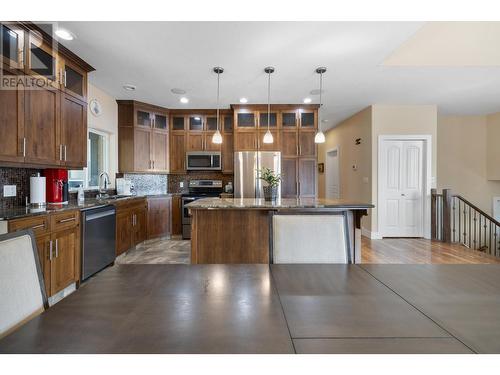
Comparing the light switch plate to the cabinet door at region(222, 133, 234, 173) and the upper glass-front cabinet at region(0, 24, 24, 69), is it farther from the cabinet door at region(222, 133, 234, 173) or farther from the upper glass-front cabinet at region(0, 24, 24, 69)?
the cabinet door at region(222, 133, 234, 173)

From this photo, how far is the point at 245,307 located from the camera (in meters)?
0.86

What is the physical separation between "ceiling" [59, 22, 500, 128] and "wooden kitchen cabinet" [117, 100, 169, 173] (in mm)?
267

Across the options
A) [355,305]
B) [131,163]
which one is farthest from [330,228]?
[131,163]

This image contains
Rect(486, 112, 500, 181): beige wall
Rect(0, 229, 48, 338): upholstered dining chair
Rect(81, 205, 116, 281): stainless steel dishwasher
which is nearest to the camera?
Rect(0, 229, 48, 338): upholstered dining chair

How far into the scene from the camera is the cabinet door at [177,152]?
538 cm

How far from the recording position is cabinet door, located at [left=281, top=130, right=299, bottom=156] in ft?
16.7

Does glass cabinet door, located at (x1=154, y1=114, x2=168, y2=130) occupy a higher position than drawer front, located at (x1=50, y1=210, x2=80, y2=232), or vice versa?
glass cabinet door, located at (x1=154, y1=114, x2=168, y2=130)

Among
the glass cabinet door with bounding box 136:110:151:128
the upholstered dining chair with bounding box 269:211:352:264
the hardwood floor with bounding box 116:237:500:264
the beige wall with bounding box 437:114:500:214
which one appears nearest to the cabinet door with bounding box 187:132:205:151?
the glass cabinet door with bounding box 136:110:151:128

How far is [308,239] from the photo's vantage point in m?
1.52

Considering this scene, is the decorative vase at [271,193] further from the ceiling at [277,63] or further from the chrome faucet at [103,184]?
the chrome faucet at [103,184]
